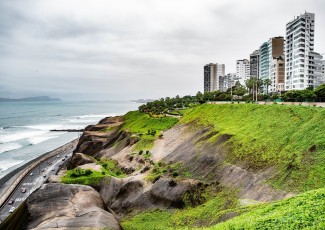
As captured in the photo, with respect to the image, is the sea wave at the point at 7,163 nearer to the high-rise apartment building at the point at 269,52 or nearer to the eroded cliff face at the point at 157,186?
the eroded cliff face at the point at 157,186

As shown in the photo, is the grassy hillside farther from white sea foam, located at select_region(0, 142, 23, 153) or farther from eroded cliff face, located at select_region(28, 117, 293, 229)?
white sea foam, located at select_region(0, 142, 23, 153)

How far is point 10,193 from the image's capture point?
227 feet

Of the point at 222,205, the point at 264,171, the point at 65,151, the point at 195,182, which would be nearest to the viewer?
the point at 222,205

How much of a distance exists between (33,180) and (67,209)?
59.4 meters

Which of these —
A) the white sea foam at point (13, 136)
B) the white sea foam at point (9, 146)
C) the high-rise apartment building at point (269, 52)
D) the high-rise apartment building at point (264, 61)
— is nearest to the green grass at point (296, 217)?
the white sea foam at point (9, 146)

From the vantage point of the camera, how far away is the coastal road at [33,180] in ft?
206

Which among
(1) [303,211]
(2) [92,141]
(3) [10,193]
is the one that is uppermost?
(1) [303,211]

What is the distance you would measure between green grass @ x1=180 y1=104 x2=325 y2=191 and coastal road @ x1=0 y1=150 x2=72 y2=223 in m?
40.9

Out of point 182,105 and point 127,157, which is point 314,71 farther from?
point 127,157

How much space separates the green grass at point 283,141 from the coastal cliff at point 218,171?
8 centimetres

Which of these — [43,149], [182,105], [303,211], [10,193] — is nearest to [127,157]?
[10,193]

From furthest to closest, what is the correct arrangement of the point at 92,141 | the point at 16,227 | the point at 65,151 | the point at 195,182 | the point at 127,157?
the point at 65,151 < the point at 92,141 < the point at 127,157 < the point at 195,182 < the point at 16,227

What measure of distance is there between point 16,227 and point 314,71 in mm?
129848

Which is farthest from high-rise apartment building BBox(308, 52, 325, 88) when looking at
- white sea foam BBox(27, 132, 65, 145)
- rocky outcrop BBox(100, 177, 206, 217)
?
white sea foam BBox(27, 132, 65, 145)
